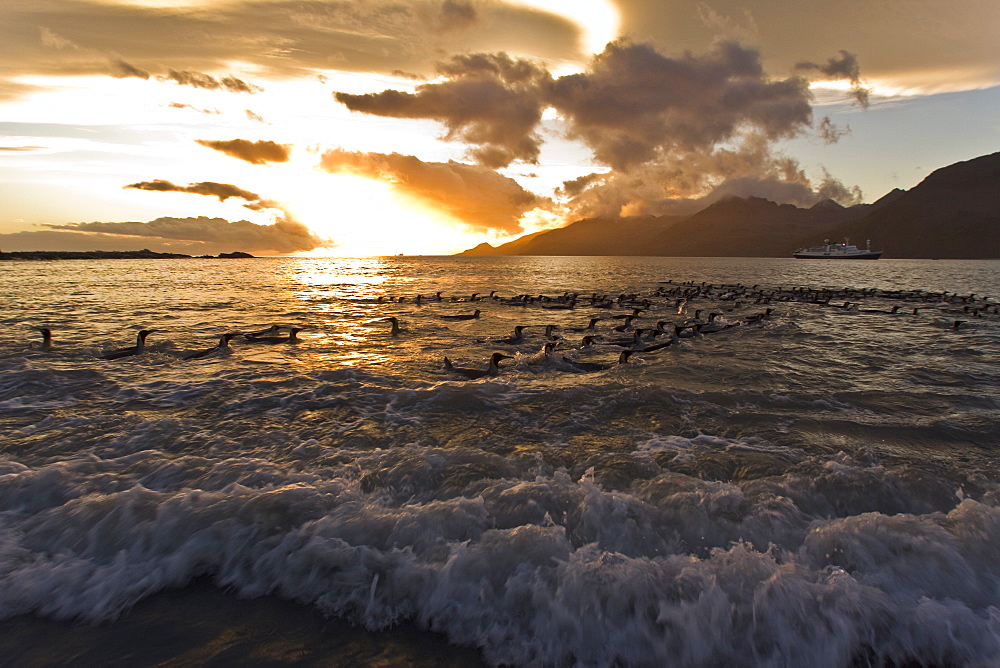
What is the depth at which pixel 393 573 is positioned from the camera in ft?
15.5

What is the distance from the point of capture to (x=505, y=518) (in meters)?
5.64

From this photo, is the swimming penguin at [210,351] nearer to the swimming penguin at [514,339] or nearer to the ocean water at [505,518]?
the ocean water at [505,518]

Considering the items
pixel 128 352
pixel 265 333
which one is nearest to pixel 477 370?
pixel 265 333

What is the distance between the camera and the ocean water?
13.5 ft

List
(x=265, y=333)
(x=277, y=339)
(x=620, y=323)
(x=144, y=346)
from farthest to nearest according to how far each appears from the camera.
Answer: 1. (x=620, y=323)
2. (x=265, y=333)
3. (x=277, y=339)
4. (x=144, y=346)

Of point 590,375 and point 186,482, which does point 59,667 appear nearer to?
point 186,482

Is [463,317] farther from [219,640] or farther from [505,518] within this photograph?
[219,640]

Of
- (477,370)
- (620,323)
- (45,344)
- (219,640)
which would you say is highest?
(45,344)

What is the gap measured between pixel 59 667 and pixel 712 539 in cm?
655

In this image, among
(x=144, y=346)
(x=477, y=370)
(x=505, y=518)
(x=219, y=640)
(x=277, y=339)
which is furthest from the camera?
(x=277, y=339)

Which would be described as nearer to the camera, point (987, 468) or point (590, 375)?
point (987, 468)

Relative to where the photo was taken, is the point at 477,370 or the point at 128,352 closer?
the point at 477,370

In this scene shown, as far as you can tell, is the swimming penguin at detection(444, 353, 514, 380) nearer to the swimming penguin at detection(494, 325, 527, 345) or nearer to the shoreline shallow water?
A: the swimming penguin at detection(494, 325, 527, 345)

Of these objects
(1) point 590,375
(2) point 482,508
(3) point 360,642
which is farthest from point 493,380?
(3) point 360,642
